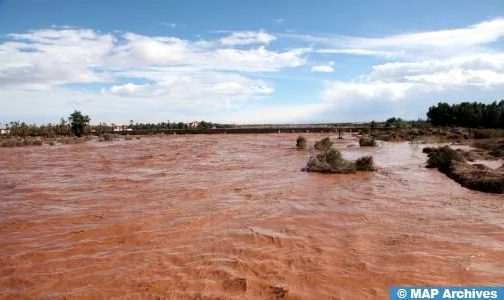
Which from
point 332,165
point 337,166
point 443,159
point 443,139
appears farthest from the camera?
point 443,139

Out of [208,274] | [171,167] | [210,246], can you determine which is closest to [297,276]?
[208,274]

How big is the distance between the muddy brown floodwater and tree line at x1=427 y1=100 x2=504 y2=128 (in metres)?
60.0

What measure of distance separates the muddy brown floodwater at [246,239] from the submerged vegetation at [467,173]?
68 cm

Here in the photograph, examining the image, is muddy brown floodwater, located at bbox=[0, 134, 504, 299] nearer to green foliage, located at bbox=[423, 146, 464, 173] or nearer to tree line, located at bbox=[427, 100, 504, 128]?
A: green foliage, located at bbox=[423, 146, 464, 173]

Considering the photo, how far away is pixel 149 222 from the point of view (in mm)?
9070

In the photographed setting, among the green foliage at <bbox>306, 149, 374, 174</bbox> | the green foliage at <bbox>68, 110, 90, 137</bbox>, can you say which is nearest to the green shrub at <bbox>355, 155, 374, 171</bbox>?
the green foliage at <bbox>306, 149, 374, 174</bbox>

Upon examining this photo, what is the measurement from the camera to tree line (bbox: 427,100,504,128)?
209 feet

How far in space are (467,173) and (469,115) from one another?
203 ft

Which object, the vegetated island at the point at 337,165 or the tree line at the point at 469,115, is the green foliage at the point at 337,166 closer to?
the vegetated island at the point at 337,165

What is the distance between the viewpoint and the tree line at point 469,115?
209ft

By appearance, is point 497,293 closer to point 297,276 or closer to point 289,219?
point 297,276

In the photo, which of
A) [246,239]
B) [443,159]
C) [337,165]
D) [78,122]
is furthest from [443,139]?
[78,122]

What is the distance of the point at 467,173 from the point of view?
50.6 feet

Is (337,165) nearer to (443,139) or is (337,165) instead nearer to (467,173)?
(467,173)
